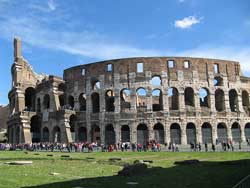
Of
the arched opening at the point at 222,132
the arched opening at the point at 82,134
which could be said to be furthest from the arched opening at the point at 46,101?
the arched opening at the point at 222,132

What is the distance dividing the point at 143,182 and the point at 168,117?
3463 cm

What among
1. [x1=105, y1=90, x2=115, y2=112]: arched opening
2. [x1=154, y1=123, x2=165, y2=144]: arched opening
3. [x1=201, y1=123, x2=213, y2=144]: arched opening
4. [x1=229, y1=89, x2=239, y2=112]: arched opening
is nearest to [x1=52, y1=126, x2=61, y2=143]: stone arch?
[x1=105, y1=90, x2=115, y2=112]: arched opening

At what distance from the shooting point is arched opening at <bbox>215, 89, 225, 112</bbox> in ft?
165

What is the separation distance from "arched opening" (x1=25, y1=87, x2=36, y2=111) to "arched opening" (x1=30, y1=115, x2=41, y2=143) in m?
3.30

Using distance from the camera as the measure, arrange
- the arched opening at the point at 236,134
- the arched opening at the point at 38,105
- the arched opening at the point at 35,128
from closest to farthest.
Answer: the arched opening at the point at 236,134
the arched opening at the point at 35,128
the arched opening at the point at 38,105

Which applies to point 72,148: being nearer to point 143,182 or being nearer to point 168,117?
point 168,117

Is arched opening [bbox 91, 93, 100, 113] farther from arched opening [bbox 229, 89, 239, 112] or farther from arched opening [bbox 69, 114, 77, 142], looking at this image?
arched opening [bbox 229, 89, 239, 112]

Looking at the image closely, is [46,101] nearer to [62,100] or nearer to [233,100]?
[62,100]

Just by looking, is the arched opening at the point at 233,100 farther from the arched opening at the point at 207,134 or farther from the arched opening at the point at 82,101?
the arched opening at the point at 82,101

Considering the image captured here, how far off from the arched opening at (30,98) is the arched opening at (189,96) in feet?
80.8

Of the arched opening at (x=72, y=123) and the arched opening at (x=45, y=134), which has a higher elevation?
the arched opening at (x=72, y=123)

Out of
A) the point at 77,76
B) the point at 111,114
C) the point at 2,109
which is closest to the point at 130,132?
the point at 111,114

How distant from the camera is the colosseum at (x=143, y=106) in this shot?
156ft

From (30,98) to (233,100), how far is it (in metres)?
33.1
